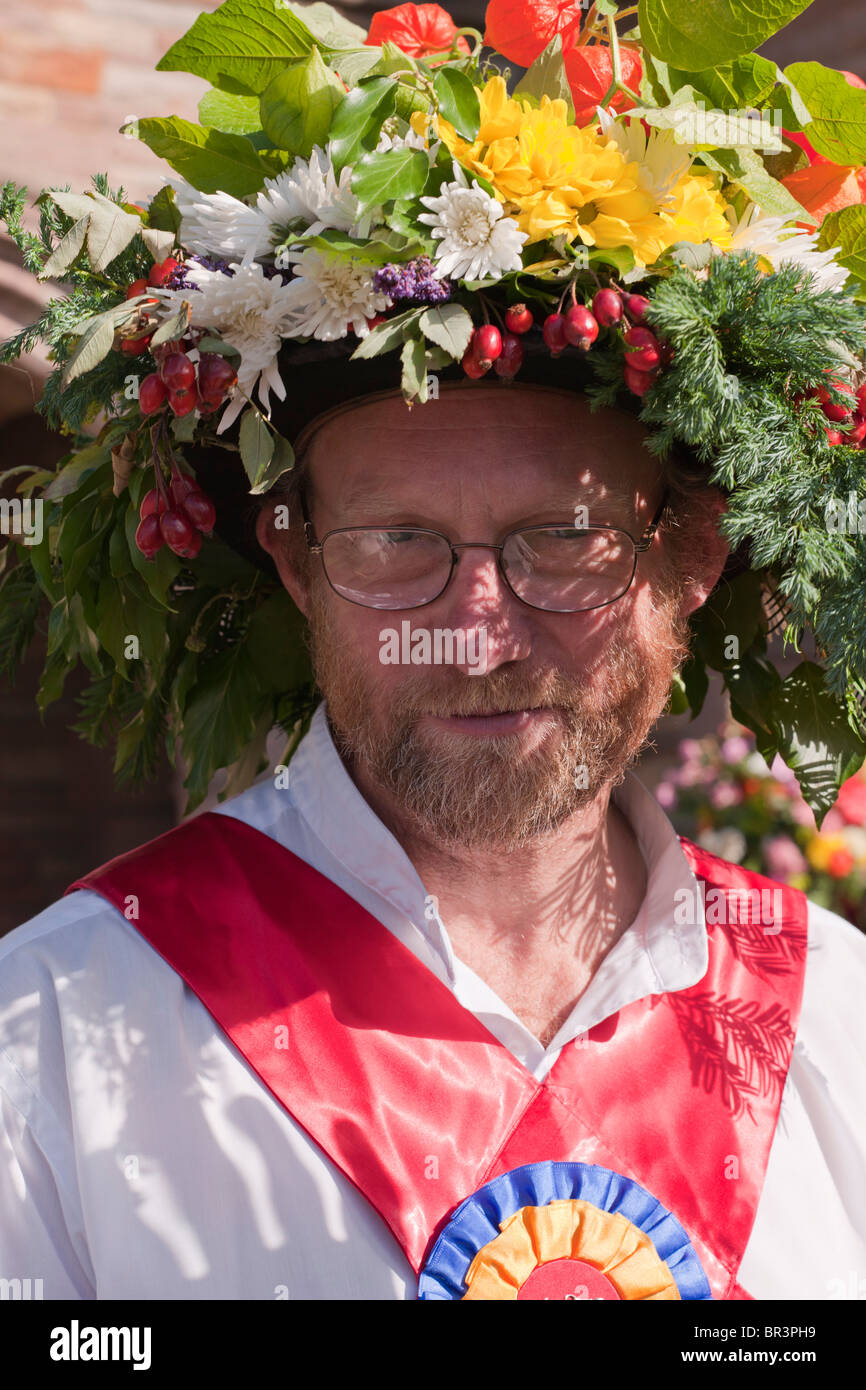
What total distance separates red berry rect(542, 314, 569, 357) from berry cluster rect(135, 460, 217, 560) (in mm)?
497

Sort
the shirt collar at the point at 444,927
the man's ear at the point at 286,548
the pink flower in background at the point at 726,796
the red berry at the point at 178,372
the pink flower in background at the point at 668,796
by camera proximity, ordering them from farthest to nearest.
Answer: the pink flower in background at the point at 668,796
the pink flower in background at the point at 726,796
the man's ear at the point at 286,548
the shirt collar at the point at 444,927
the red berry at the point at 178,372

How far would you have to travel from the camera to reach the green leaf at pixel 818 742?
6.75 ft

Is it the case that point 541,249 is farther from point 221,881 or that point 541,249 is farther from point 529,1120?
point 529,1120

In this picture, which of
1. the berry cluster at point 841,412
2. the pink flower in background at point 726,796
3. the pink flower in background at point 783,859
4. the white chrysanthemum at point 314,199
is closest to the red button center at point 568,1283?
the berry cluster at point 841,412

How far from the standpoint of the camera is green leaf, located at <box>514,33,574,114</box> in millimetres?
1549

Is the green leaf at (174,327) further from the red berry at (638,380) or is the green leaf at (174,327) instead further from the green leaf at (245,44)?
the red berry at (638,380)

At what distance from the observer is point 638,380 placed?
149cm

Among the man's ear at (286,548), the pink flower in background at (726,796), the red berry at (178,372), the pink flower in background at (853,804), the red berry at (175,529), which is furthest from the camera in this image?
the pink flower in background at (726,796)

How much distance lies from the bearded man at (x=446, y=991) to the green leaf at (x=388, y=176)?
Result: 12.4 inches

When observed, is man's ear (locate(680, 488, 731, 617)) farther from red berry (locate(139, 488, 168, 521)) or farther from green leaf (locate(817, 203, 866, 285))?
red berry (locate(139, 488, 168, 521))

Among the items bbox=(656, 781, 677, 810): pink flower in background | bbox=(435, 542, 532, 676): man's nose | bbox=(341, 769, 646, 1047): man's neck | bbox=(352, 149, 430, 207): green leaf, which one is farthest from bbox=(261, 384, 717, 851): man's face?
bbox=(656, 781, 677, 810): pink flower in background

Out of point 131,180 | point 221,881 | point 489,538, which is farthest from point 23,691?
point 489,538

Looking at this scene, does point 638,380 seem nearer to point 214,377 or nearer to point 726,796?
point 214,377
